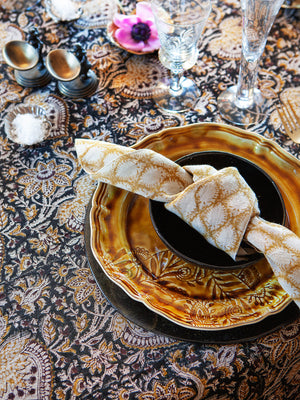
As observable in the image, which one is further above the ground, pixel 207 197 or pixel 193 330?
pixel 207 197

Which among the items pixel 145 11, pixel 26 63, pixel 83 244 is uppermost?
pixel 145 11

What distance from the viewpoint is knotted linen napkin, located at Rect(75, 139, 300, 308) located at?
0.42 metres

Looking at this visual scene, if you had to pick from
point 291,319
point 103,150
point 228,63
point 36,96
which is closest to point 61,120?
point 36,96

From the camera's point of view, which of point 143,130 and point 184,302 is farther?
point 143,130

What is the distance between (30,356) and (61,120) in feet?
1.19

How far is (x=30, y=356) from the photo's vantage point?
18.7 inches

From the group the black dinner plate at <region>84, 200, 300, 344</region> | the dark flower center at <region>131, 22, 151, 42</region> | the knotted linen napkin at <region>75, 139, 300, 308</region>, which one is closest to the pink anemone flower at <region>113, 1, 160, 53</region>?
the dark flower center at <region>131, 22, 151, 42</region>

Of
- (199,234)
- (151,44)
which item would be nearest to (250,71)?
(151,44)

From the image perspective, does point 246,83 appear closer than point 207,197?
No

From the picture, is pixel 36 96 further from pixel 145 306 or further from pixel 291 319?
pixel 291 319

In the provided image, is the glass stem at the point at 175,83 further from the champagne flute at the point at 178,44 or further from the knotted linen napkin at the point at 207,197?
the knotted linen napkin at the point at 207,197

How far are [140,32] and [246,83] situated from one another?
200 millimetres

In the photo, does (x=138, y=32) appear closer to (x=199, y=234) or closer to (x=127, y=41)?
(x=127, y=41)

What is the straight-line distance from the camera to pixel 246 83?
0.62 metres
